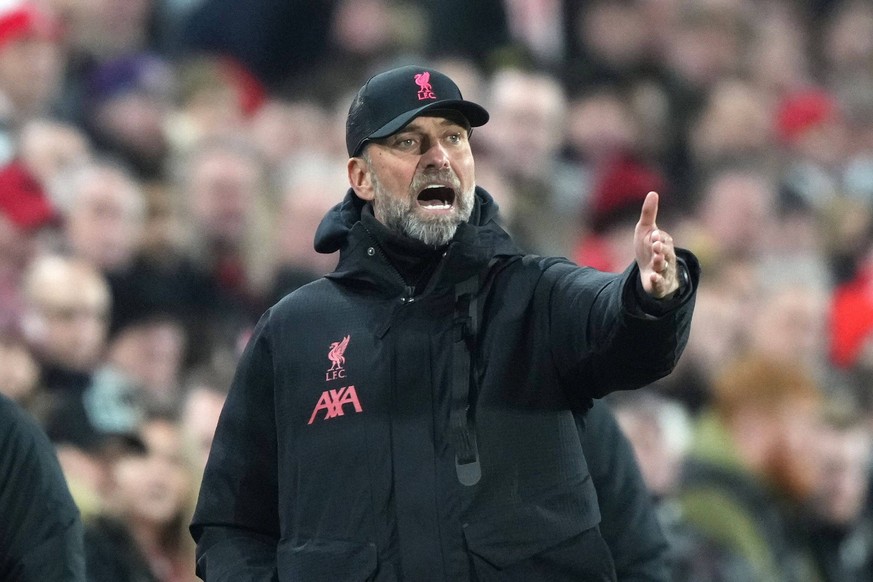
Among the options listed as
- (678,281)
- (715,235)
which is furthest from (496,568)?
(715,235)

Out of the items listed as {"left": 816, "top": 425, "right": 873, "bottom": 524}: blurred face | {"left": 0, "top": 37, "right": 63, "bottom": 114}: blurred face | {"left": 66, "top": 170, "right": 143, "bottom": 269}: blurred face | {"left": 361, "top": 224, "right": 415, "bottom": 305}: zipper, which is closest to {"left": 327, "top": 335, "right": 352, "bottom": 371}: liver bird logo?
{"left": 361, "top": 224, "right": 415, "bottom": 305}: zipper

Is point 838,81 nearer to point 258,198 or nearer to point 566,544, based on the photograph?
point 258,198

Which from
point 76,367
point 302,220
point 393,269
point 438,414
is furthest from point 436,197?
point 302,220

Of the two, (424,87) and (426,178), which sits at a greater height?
(424,87)

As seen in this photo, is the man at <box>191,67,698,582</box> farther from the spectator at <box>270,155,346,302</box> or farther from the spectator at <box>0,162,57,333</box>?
the spectator at <box>270,155,346,302</box>

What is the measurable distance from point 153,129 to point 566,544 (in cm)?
519

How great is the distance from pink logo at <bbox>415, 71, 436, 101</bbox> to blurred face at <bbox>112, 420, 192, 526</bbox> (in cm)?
252

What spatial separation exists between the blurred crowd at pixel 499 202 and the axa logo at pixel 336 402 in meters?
2.02

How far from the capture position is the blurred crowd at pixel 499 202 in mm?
6695

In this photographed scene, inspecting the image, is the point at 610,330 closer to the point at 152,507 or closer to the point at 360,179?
the point at 360,179

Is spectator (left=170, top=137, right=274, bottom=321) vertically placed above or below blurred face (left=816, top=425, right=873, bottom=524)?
above

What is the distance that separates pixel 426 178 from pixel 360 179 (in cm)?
22

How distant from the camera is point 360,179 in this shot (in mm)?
4137

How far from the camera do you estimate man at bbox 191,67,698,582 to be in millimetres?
3688
